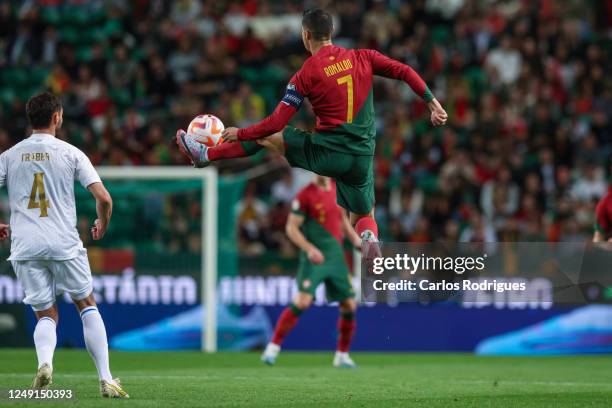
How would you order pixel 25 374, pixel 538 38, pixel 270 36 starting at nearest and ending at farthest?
pixel 25 374
pixel 538 38
pixel 270 36

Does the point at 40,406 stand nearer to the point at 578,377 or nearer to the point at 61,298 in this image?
the point at 578,377

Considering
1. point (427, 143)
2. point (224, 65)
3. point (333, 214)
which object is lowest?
point (333, 214)

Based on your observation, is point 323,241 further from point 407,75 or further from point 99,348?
point 99,348

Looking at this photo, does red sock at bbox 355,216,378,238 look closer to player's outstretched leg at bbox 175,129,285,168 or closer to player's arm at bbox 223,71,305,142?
player's outstretched leg at bbox 175,129,285,168

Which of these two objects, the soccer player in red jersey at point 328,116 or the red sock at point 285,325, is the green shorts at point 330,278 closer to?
the red sock at point 285,325

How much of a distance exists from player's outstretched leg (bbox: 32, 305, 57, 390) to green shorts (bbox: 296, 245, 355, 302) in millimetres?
5859

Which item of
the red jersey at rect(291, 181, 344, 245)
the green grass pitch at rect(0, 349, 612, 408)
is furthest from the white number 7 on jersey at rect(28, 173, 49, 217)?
the red jersey at rect(291, 181, 344, 245)

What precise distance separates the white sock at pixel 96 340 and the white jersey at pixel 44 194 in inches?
19.0

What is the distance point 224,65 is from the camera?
21.9m

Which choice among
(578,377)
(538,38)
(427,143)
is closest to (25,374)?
(578,377)

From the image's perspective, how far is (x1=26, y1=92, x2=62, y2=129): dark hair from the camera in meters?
8.52

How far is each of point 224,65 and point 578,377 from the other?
1135cm

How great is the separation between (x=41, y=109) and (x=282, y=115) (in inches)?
74.2

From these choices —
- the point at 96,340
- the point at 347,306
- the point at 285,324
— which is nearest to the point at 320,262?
the point at 347,306
